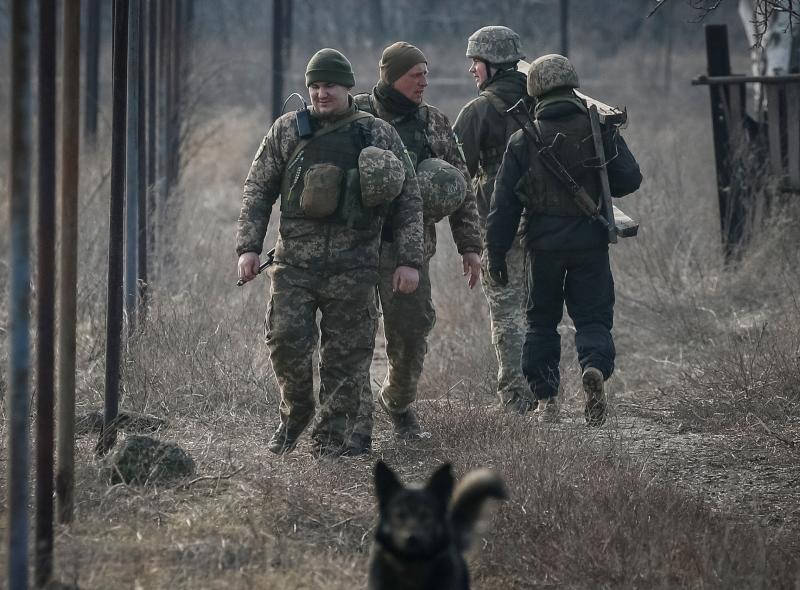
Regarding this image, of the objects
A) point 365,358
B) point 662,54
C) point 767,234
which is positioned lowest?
point 365,358

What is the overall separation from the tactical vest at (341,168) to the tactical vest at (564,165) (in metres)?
1.41

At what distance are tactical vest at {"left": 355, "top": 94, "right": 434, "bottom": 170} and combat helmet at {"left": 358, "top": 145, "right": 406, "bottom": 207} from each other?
76 centimetres

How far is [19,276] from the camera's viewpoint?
3441 millimetres

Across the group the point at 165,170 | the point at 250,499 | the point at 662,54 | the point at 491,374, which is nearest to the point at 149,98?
the point at 165,170

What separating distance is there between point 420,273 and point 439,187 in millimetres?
461

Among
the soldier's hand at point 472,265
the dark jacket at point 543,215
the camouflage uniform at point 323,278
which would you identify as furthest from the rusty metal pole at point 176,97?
the camouflage uniform at point 323,278

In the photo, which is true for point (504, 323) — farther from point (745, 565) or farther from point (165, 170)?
point (165, 170)

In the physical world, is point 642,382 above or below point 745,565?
above

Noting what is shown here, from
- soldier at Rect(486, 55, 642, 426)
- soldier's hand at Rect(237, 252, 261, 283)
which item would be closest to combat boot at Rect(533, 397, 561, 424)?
soldier at Rect(486, 55, 642, 426)

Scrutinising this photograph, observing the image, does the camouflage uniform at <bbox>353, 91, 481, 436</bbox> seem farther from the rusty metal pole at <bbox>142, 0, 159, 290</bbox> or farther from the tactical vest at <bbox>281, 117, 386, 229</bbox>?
Answer: the rusty metal pole at <bbox>142, 0, 159, 290</bbox>

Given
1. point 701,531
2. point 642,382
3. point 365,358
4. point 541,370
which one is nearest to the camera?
point 701,531

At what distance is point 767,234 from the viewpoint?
10.6 meters

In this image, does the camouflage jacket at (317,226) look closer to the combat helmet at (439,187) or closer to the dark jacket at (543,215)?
the combat helmet at (439,187)

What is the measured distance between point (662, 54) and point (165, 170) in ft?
128
